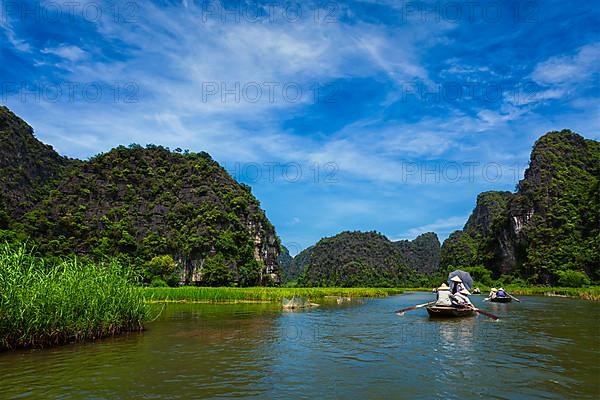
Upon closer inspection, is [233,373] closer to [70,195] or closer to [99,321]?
[99,321]

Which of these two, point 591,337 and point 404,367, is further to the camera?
point 591,337

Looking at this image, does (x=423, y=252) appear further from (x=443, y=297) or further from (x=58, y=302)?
(x=58, y=302)

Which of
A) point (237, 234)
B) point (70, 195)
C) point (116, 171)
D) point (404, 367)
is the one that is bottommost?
point (404, 367)

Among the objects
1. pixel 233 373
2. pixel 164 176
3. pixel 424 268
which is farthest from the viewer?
pixel 424 268

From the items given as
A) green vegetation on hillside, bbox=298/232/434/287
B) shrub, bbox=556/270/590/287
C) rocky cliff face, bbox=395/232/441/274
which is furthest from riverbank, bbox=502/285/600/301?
rocky cliff face, bbox=395/232/441/274

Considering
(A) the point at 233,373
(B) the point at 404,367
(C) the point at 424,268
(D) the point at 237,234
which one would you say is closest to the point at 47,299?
(A) the point at 233,373

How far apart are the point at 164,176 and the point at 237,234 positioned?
1458 centimetres

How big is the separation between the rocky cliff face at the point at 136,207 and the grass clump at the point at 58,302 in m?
40.9

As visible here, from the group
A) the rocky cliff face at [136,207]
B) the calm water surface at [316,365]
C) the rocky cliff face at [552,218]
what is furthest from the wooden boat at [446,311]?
the rocky cliff face at [552,218]

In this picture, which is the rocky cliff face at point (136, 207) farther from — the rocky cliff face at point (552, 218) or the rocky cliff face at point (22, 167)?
the rocky cliff face at point (552, 218)

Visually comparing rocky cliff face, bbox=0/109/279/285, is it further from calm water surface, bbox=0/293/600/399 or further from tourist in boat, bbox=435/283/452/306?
calm water surface, bbox=0/293/600/399

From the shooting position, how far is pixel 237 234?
59.7 meters

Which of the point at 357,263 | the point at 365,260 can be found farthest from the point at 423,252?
the point at 357,263

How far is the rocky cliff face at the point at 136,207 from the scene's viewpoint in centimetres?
5219
